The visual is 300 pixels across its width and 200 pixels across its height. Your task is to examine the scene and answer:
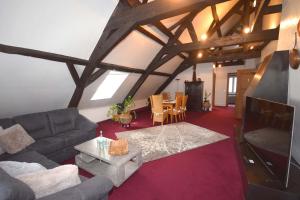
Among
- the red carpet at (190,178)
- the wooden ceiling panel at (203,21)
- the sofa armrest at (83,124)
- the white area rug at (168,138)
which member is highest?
the wooden ceiling panel at (203,21)

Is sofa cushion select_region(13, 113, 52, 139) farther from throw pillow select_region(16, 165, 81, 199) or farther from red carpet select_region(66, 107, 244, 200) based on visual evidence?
throw pillow select_region(16, 165, 81, 199)

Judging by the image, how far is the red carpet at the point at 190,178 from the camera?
2.30 m

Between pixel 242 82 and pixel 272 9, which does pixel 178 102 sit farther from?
pixel 272 9

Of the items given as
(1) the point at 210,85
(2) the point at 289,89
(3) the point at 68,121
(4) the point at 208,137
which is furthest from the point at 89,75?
(1) the point at 210,85

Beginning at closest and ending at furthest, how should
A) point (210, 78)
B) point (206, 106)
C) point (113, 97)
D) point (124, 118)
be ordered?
point (124, 118) < point (113, 97) < point (206, 106) < point (210, 78)

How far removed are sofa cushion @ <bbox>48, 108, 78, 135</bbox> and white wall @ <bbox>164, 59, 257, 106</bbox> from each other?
6226 millimetres

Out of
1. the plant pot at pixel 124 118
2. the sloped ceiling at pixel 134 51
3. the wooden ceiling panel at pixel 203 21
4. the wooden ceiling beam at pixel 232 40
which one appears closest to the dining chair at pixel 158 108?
the plant pot at pixel 124 118

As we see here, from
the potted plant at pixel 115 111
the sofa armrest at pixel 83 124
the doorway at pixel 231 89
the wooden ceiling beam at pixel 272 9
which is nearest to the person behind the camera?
the sofa armrest at pixel 83 124

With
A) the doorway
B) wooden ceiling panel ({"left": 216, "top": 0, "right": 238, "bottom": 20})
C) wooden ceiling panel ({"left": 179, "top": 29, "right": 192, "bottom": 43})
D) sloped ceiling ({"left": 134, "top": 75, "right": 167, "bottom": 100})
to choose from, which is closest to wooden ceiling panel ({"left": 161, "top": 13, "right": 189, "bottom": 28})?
wooden ceiling panel ({"left": 179, "top": 29, "right": 192, "bottom": 43})

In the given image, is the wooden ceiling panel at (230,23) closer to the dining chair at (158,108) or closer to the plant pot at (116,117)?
the dining chair at (158,108)

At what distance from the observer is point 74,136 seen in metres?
3.41

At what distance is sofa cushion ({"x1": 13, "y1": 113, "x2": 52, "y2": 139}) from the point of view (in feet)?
10.5

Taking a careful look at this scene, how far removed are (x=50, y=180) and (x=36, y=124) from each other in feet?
7.86

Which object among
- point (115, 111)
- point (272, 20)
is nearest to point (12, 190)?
point (115, 111)
